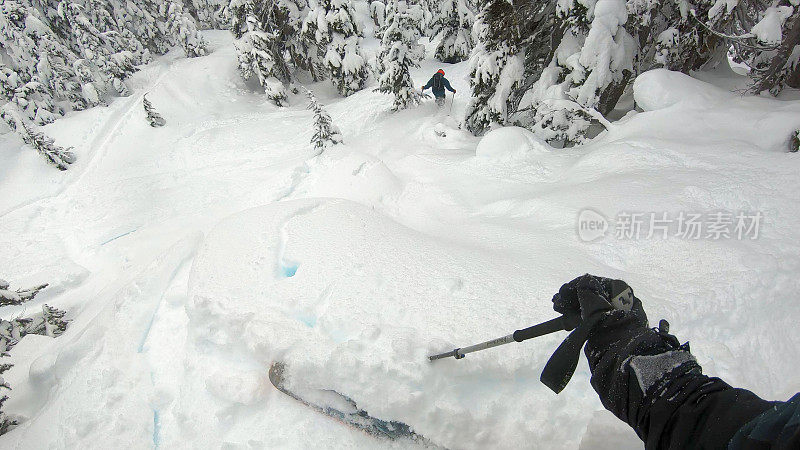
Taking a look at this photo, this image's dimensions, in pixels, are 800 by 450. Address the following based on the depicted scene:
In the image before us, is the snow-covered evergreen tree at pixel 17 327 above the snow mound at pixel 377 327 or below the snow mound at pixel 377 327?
below

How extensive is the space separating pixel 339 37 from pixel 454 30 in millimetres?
6975

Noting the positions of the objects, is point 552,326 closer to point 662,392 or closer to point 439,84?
point 662,392

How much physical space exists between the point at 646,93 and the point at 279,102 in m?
17.3

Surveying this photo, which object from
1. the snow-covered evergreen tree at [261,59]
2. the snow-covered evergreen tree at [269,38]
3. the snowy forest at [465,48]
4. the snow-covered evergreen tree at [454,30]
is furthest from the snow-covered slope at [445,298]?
the snow-covered evergreen tree at [454,30]

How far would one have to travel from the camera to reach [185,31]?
25812 millimetres

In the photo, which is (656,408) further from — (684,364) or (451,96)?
(451,96)

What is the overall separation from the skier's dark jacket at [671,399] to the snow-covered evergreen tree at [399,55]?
1371 centimetres

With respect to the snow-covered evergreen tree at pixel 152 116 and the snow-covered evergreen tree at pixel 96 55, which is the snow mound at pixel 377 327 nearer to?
the snow-covered evergreen tree at pixel 152 116

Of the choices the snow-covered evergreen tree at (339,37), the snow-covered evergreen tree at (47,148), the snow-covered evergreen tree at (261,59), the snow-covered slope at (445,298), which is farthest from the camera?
the snow-covered evergreen tree at (261,59)

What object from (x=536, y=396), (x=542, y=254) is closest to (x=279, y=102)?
(x=542, y=254)

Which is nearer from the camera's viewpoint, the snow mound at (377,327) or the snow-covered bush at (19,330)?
the snow mound at (377,327)

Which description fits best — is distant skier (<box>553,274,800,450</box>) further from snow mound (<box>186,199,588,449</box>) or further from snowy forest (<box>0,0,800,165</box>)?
snowy forest (<box>0,0,800,165</box>)

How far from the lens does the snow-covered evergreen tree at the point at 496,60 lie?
8.80 meters

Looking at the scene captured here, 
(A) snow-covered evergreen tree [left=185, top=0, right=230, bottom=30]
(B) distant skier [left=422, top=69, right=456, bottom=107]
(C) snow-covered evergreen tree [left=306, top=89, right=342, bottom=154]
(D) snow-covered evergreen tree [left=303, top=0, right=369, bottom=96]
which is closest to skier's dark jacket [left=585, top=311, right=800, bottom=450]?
(C) snow-covered evergreen tree [left=306, top=89, right=342, bottom=154]
